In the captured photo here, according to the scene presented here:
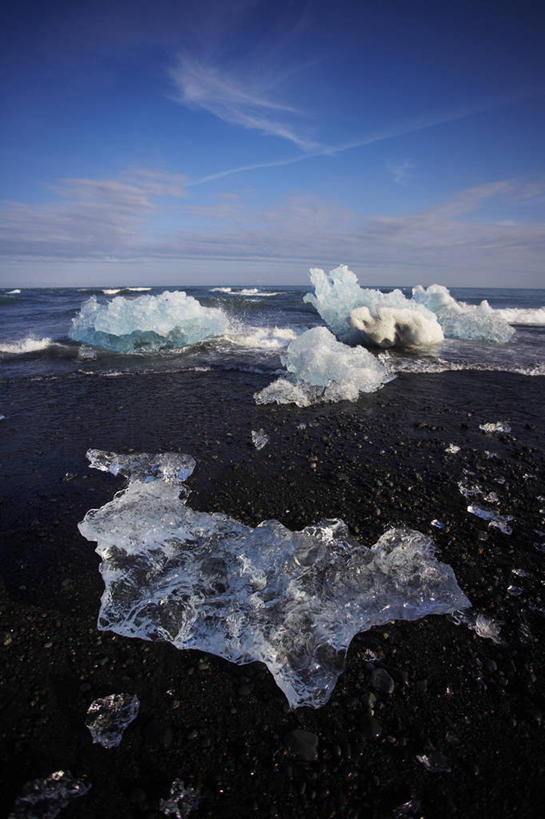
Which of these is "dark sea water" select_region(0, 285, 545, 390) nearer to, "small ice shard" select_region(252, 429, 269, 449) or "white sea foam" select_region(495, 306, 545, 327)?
"small ice shard" select_region(252, 429, 269, 449)

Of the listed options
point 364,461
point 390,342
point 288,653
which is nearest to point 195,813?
point 288,653

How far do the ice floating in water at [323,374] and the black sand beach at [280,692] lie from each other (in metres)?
2.39

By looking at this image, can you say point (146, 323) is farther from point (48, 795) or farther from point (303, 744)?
point (303, 744)

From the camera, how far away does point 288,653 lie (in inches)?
82.4

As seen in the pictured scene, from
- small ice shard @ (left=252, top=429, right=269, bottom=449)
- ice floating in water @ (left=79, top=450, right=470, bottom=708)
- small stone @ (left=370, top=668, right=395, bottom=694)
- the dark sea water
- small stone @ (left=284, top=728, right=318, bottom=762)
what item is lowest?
small stone @ (left=284, top=728, right=318, bottom=762)

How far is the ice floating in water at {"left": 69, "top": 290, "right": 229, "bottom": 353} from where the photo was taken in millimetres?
10555

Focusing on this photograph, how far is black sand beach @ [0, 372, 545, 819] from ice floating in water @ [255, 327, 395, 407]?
2390 mm

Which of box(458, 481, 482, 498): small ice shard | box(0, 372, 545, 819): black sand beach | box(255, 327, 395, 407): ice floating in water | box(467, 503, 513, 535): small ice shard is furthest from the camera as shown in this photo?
box(255, 327, 395, 407): ice floating in water

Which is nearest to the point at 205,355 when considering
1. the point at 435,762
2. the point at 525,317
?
the point at 435,762

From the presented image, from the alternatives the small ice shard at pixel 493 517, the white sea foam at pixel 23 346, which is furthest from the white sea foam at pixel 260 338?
the small ice shard at pixel 493 517

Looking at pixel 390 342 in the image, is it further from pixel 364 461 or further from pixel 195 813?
pixel 195 813

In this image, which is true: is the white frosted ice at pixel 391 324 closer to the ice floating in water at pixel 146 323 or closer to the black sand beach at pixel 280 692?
the ice floating in water at pixel 146 323

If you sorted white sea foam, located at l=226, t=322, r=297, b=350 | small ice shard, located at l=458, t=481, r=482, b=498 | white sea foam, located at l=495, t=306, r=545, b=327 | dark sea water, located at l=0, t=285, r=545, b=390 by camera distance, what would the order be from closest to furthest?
small ice shard, located at l=458, t=481, r=482, b=498
dark sea water, located at l=0, t=285, r=545, b=390
white sea foam, located at l=226, t=322, r=297, b=350
white sea foam, located at l=495, t=306, r=545, b=327

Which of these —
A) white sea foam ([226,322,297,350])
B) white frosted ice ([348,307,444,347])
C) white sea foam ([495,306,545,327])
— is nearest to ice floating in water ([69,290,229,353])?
white sea foam ([226,322,297,350])
